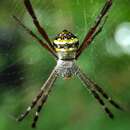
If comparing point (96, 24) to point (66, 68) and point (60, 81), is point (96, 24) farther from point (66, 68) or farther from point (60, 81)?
point (60, 81)

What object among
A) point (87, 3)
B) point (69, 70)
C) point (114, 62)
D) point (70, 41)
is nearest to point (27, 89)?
point (114, 62)

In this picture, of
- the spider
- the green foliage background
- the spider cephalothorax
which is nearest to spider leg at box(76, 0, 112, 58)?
the spider

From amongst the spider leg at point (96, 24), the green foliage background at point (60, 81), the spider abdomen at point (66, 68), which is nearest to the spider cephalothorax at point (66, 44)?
the spider leg at point (96, 24)

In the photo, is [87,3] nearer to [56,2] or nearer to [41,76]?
[56,2]

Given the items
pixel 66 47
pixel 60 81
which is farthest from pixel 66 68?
pixel 60 81

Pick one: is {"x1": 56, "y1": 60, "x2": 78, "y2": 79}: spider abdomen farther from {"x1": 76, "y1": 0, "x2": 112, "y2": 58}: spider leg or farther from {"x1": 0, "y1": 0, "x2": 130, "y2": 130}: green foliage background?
{"x1": 0, "y1": 0, "x2": 130, "y2": 130}: green foliage background
